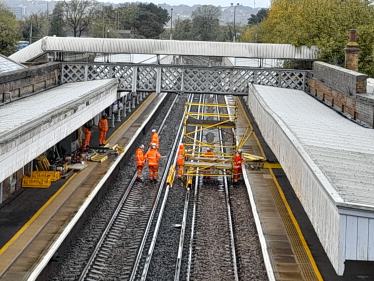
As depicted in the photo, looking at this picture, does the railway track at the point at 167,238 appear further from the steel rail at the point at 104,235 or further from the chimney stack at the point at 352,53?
the chimney stack at the point at 352,53

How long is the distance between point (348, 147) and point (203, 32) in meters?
94.1

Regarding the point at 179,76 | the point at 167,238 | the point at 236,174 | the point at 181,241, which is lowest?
the point at 167,238

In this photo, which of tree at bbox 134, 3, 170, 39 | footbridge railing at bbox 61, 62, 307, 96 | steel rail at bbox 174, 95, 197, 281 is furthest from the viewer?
tree at bbox 134, 3, 170, 39

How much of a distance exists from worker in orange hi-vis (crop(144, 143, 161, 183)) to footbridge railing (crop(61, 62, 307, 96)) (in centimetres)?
594

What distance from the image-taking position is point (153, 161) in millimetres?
18609

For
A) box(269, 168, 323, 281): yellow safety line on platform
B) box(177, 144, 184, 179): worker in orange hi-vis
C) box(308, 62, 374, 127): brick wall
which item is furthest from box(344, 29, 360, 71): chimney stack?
box(177, 144, 184, 179): worker in orange hi-vis

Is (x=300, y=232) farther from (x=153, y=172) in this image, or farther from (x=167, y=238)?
(x=153, y=172)

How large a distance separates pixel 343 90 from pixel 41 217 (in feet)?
36.0

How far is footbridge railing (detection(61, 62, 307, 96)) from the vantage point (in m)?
24.2

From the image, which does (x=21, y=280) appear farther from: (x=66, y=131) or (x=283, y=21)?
(x=283, y=21)

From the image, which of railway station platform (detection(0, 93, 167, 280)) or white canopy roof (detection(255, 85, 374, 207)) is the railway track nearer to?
railway station platform (detection(0, 93, 167, 280))

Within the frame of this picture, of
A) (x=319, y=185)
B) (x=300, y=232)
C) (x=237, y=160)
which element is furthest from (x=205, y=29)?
(x=319, y=185)

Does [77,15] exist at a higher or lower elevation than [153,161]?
higher

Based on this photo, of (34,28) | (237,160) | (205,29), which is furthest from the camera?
(205,29)
